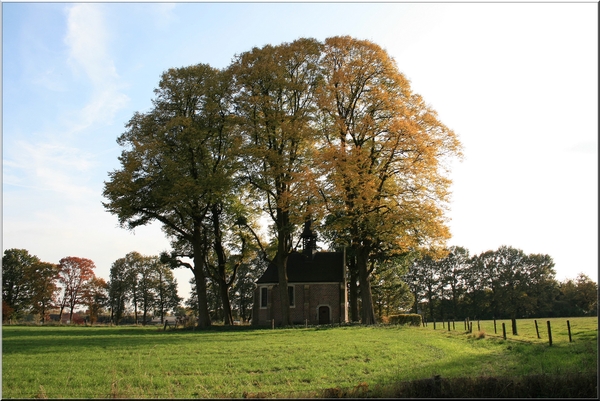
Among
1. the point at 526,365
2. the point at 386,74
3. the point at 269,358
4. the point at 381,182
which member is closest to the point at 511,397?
the point at 526,365

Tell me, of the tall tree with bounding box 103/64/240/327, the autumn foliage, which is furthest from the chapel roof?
the tall tree with bounding box 103/64/240/327

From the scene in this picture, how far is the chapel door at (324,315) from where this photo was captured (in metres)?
44.9

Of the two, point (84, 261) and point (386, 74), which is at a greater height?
point (386, 74)

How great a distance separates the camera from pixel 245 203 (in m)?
39.3

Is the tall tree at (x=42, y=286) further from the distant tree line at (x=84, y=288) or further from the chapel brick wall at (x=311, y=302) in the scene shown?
the chapel brick wall at (x=311, y=302)

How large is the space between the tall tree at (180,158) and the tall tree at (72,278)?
40.5 m

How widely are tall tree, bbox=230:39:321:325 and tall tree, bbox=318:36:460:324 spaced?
5.74 ft

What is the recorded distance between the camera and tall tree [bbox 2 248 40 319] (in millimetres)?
65750

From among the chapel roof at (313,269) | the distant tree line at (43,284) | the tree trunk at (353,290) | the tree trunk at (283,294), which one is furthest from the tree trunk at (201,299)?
the distant tree line at (43,284)

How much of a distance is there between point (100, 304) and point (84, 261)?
1164cm

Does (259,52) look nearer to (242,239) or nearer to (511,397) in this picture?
(242,239)

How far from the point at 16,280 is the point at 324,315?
48.8 m

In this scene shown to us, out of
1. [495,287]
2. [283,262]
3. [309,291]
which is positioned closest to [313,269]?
[309,291]

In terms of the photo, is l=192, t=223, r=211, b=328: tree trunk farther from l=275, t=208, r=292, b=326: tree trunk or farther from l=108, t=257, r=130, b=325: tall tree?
l=108, t=257, r=130, b=325: tall tree
